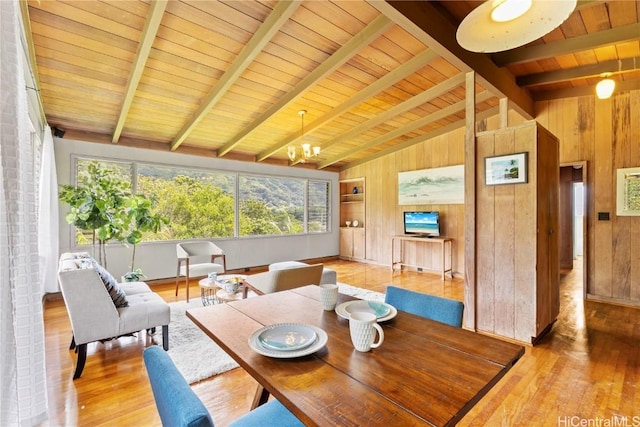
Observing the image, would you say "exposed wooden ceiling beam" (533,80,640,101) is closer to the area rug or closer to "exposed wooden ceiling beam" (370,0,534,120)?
"exposed wooden ceiling beam" (370,0,534,120)

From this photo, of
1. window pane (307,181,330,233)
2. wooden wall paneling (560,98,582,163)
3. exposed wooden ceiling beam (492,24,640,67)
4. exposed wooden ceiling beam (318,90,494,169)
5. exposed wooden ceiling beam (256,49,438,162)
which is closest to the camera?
exposed wooden ceiling beam (492,24,640,67)

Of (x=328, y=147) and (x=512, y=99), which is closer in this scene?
(x=512, y=99)

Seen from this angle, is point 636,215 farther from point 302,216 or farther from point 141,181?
point 141,181

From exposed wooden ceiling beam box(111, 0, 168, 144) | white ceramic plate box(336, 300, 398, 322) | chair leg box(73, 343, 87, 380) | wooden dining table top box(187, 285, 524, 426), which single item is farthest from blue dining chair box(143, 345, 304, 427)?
exposed wooden ceiling beam box(111, 0, 168, 144)

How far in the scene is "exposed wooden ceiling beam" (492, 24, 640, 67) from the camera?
2.73 meters

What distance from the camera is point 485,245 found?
3068 millimetres

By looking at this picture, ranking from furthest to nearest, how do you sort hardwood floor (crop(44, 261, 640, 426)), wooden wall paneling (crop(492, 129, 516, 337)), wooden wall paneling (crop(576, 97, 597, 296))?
wooden wall paneling (crop(576, 97, 597, 296))
wooden wall paneling (crop(492, 129, 516, 337))
hardwood floor (crop(44, 261, 640, 426))

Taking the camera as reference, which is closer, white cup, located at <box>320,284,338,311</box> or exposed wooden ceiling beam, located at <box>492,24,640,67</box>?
white cup, located at <box>320,284,338,311</box>

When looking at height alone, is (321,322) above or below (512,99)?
below

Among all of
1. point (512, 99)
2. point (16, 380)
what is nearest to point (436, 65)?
point (512, 99)

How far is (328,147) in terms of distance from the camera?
5.98m

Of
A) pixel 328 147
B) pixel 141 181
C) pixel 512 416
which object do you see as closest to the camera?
pixel 512 416

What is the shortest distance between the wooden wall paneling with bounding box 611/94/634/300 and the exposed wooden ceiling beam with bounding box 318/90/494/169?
1574 mm

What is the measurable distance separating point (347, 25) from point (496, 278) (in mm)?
2882
